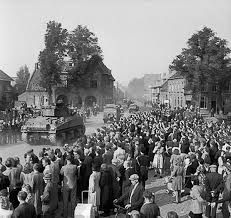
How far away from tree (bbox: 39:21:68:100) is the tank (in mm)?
26743

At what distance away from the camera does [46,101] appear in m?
53.6

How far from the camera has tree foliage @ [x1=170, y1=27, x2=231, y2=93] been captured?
126 ft

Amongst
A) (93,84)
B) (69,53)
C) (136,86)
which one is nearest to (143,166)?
(69,53)

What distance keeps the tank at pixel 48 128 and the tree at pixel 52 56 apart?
2674 cm

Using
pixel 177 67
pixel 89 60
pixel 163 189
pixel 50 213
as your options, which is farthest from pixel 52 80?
pixel 50 213

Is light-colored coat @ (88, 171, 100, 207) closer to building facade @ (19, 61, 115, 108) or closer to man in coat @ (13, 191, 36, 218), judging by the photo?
man in coat @ (13, 191, 36, 218)

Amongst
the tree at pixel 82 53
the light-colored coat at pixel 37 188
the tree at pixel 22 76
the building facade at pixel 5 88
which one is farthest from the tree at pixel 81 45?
the light-colored coat at pixel 37 188

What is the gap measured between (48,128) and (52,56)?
96.2ft

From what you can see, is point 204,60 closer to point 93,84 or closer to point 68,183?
point 93,84

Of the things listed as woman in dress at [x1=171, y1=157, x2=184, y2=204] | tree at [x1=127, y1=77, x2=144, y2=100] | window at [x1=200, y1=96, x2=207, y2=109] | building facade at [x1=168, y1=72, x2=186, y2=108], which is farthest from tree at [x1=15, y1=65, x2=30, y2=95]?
tree at [x1=127, y1=77, x2=144, y2=100]

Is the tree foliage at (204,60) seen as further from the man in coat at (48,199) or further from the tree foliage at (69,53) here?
the man in coat at (48,199)

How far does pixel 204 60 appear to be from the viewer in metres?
39.3

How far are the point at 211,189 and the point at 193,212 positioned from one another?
1.07 m

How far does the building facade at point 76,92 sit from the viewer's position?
52.4 metres
